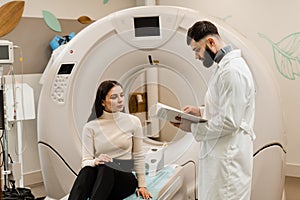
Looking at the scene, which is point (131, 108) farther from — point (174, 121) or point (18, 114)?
point (18, 114)

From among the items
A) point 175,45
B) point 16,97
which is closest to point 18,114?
point 16,97

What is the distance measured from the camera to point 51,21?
2.91 meters

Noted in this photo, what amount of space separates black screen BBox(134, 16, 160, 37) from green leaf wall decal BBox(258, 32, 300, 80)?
123cm

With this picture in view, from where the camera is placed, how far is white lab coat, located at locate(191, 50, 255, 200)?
1.50 meters

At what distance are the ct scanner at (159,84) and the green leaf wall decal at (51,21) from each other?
0.80m

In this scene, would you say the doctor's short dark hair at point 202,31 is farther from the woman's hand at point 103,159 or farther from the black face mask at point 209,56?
the woman's hand at point 103,159

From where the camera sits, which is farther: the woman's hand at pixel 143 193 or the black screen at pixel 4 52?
the black screen at pixel 4 52

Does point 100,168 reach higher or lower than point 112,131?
lower

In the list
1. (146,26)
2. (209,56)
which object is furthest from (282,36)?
(209,56)

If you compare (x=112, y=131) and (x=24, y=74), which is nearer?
(x=112, y=131)

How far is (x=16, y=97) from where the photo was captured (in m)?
2.69

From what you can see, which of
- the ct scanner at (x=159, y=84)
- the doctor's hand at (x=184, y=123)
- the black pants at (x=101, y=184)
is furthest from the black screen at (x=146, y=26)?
the black pants at (x=101, y=184)

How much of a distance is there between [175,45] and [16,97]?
1.28 meters

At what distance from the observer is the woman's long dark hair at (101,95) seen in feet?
6.05
